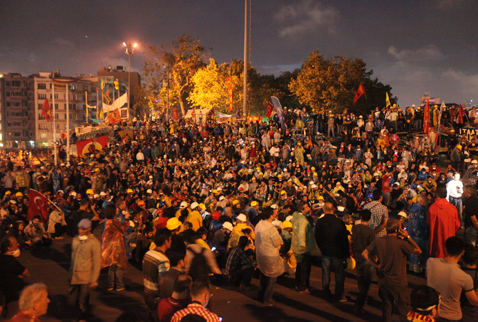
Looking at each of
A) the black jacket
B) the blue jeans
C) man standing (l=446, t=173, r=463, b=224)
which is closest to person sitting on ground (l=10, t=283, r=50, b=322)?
the black jacket

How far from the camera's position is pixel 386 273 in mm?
4723

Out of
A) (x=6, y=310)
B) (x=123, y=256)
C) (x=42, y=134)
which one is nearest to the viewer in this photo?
(x=6, y=310)

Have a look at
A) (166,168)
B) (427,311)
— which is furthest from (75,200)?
(427,311)

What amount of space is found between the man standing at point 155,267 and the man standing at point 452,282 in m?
3.10

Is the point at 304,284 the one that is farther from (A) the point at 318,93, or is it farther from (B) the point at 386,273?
(A) the point at 318,93

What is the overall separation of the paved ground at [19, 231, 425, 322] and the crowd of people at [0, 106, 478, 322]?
0.25 meters

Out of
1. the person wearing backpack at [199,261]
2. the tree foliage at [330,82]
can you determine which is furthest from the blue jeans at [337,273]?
the tree foliage at [330,82]

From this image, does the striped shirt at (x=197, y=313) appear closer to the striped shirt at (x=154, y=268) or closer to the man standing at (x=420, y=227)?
the striped shirt at (x=154, y=268)

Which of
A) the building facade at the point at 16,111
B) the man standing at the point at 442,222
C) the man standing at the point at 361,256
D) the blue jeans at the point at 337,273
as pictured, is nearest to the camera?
the man standing at the point at 361,256

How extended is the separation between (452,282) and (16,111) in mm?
101738

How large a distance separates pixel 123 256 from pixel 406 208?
10257mm

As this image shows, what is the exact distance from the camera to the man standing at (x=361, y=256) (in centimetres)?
550

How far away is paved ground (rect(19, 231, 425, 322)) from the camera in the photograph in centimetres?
582

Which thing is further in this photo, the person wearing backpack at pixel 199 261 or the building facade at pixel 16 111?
the building facade at pixel 16 111
